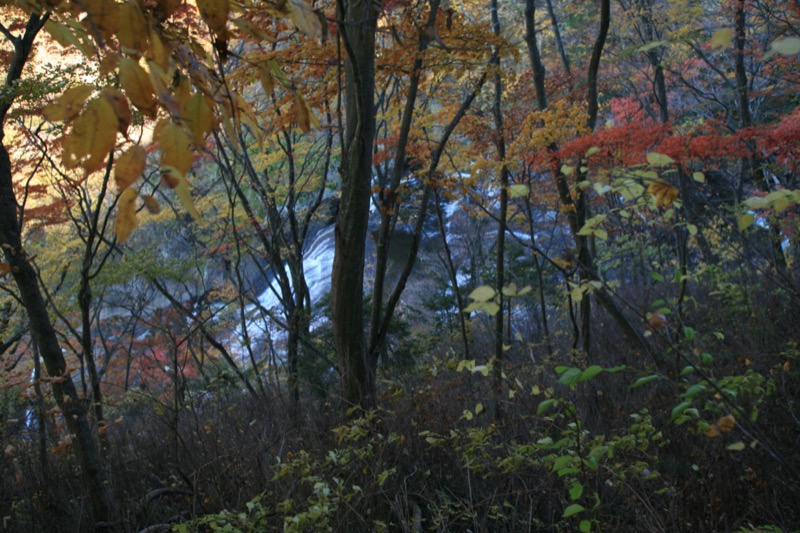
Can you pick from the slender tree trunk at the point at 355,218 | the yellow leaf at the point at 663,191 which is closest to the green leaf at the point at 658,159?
the yellow leaf at the point at 663,191

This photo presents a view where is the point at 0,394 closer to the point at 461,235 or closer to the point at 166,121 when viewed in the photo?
the point at 166,121

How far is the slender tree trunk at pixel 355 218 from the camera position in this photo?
349 centimetres

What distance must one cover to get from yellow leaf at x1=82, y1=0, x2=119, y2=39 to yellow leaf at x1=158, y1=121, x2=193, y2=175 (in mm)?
254

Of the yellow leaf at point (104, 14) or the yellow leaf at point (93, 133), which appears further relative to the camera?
the yellow leaf at point (104, 14)

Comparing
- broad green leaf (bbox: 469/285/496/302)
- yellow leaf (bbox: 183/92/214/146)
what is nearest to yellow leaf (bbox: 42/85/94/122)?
yellow leaf (bbox: 183/92/214/146)

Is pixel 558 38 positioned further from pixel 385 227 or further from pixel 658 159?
pixel 658 159

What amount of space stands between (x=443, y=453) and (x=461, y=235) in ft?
45.6

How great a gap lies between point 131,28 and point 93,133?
0.23m

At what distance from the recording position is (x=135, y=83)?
801 millimetres

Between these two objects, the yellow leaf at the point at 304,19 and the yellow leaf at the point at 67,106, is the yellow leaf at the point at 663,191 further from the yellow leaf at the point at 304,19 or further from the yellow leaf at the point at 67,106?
the yellow leaf at the point at 67,106

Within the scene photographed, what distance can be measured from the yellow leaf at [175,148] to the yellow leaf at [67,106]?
0.12 meters

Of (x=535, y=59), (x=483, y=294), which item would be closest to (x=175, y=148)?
(x=483, y=294)

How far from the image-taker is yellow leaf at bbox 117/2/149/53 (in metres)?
0.89

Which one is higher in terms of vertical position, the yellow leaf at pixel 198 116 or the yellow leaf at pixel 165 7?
the yellow leaf at pixel 165 7
